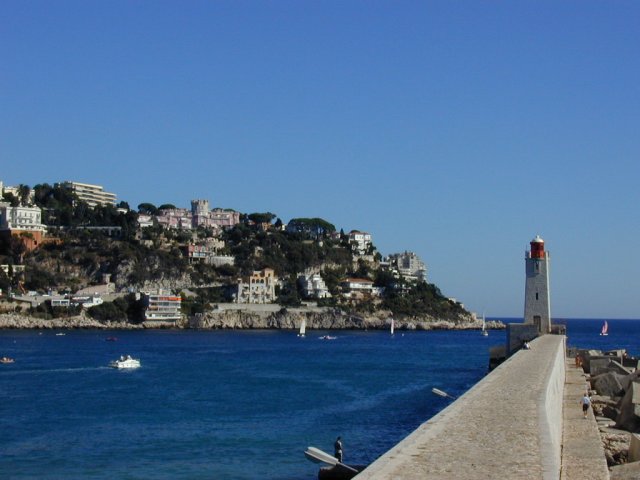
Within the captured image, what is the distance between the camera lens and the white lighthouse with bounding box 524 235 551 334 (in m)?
47.0

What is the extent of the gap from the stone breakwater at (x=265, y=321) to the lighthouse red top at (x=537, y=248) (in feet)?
260

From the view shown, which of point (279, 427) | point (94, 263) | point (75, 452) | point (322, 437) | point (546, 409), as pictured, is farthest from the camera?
point (94, 263)

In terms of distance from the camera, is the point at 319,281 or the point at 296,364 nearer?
the point at 296,364

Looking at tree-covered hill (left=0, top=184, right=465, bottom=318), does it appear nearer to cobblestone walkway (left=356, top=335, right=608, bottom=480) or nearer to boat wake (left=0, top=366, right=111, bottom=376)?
boat wake (left=0, top=366, right=111, bottom=376)

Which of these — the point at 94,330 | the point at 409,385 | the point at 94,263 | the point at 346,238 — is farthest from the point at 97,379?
the point at 346,238

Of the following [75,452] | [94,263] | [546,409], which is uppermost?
[94,263]

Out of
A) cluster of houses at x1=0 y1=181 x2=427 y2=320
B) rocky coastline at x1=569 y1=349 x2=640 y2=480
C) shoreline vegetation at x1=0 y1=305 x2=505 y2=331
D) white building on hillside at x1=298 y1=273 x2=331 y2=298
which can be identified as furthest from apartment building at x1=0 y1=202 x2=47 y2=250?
rocky coastline at x1=569 y1=349 x2=640 y2=480

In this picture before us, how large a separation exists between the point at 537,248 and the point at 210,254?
104 metres

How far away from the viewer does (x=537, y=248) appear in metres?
47.0

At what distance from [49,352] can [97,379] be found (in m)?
24.3

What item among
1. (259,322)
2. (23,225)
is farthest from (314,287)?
(23,225)

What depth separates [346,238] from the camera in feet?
566

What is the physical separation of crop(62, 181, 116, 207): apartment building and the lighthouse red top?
5448 inches

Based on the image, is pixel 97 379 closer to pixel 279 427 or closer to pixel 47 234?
pixel 279 427
